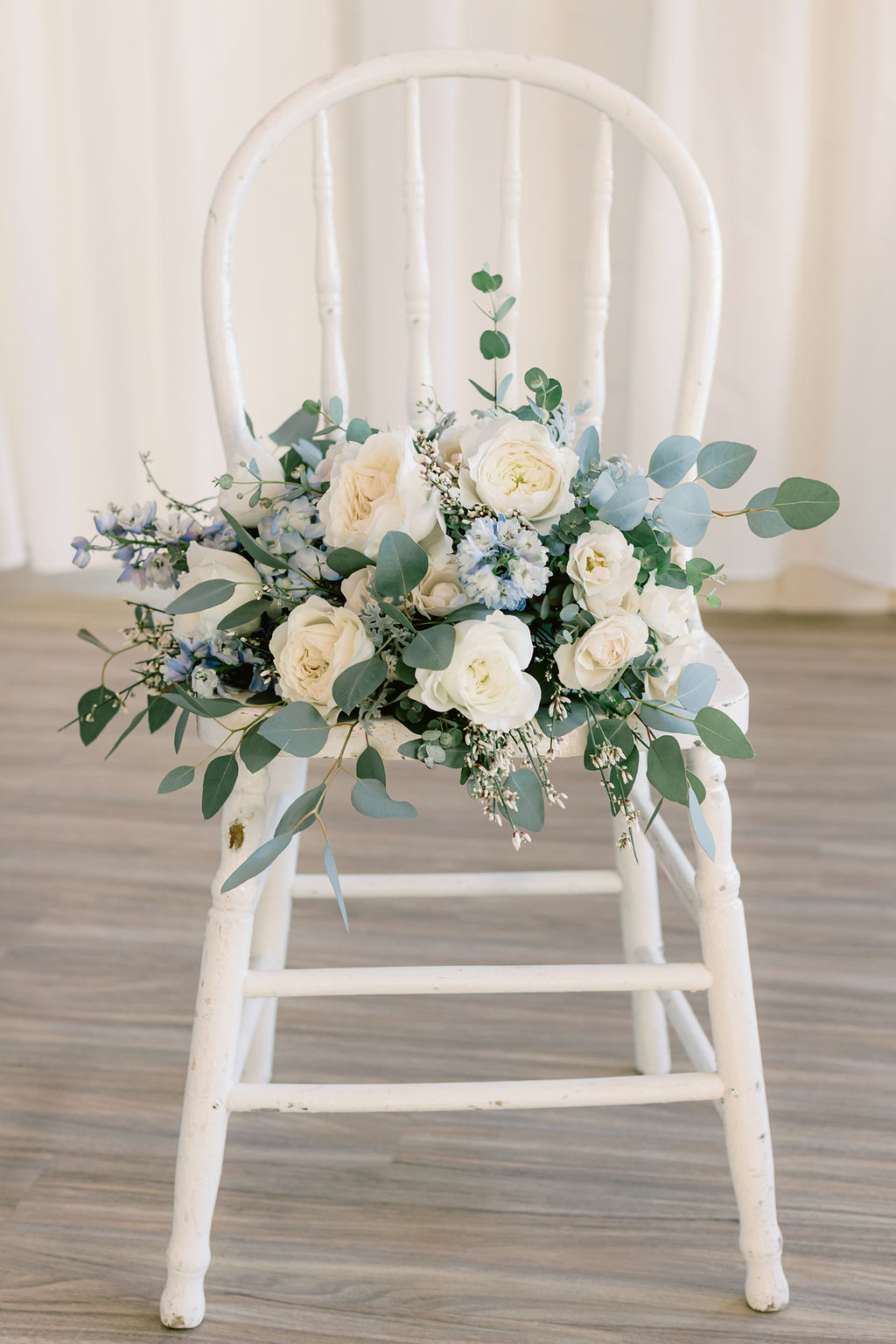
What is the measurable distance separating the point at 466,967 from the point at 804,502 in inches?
15.6

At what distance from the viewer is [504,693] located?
0.69m

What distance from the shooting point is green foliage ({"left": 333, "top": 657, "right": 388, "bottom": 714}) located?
0.71 meters

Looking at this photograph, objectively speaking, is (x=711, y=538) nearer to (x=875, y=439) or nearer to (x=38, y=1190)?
(x=875, y=439)

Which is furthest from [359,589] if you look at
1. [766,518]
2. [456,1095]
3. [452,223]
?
[452,223]

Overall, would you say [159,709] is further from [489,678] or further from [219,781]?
[489,678]

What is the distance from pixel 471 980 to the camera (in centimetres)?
86

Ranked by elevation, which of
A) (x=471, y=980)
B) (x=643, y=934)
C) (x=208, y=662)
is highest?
(x=208, y=662)

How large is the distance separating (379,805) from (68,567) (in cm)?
185

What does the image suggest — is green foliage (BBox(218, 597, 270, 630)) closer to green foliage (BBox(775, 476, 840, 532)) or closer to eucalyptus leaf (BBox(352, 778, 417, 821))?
eucalyptus leaf (BBox(352, 778, 417, 821))

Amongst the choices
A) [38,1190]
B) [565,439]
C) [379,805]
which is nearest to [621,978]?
[379,805]

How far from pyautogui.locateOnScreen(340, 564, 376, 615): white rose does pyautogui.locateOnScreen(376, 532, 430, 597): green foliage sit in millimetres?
43

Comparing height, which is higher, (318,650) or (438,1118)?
(318,650)

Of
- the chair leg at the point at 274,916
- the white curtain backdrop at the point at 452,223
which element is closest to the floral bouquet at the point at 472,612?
the chair leg at the point at 274,916

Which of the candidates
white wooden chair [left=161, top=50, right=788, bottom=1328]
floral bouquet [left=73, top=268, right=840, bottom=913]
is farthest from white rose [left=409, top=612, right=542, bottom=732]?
white wooden chair [left=161, top=50, right=788, bottom=1328]
